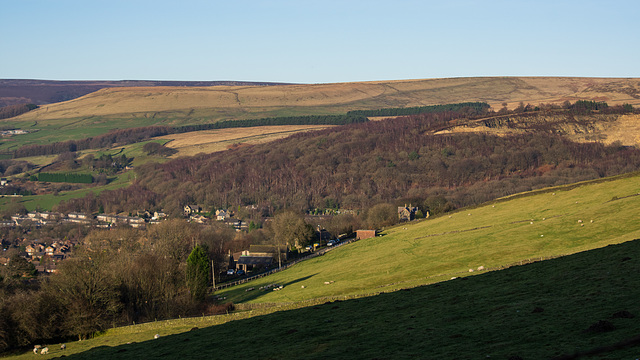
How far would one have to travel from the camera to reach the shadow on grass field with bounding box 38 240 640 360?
23.4 metres

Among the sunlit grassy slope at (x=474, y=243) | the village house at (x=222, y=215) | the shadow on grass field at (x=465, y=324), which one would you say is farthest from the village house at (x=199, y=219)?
the shadow on grass field at (x=465, y=324)

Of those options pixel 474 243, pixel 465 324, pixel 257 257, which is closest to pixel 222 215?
pixel 257 257

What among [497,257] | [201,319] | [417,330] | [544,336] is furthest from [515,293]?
[201,319]

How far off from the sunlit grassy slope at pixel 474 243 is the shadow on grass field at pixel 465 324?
874 cm

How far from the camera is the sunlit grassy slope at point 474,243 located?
53438 mm

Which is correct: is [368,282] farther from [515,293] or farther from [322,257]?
[322,257]

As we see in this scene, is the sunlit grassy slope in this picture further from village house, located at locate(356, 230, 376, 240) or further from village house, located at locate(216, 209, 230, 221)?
village house, located at locate(216, 209, 230, 221)

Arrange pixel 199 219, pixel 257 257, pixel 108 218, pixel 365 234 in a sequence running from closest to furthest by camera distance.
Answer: pixel 257 257, pixel 365 234, pixel 199 219, pixel 108 218

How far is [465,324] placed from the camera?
29.2 metres

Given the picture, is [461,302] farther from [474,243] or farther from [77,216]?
[77,216]

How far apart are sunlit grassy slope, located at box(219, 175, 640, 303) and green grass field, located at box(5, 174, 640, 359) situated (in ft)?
0.92

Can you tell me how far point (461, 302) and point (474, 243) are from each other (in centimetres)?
3093

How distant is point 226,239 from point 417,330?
335 ft

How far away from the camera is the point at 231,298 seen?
219ft
